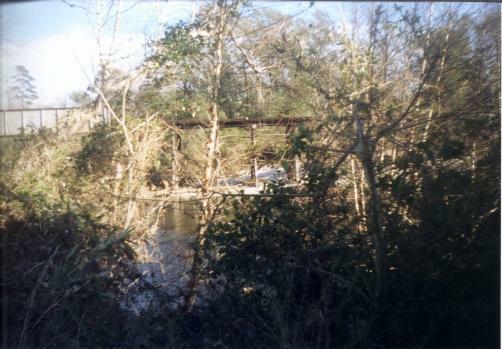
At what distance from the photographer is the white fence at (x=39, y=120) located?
7.41 meters

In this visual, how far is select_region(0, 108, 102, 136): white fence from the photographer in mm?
7414

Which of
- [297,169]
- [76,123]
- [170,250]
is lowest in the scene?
[170,250]

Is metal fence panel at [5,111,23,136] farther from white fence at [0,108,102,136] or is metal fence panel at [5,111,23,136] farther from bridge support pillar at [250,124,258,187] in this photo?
bridge support pillar at [250,124,258,187]

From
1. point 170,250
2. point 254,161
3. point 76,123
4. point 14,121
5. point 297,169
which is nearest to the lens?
point 297,169

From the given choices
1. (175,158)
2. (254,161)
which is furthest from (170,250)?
(254,161)

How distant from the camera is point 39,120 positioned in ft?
25.1

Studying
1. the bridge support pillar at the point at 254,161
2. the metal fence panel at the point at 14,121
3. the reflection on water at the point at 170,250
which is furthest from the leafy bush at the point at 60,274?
the bridge support pillar at the point at 254,161

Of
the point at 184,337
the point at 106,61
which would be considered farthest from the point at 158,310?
the point at 106,61

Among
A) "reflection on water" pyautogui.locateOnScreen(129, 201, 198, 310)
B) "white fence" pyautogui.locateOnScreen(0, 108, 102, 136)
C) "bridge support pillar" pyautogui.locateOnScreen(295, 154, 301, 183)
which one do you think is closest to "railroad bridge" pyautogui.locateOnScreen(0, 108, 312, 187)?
"white fence" pyautogui.locateOnScreen(0, 108, 102, 136)

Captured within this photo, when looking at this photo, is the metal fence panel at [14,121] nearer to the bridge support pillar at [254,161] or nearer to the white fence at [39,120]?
the white fence at [39,120]

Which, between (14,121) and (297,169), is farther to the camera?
(14,121)

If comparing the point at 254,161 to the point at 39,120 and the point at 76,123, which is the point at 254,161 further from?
the point at 39,120

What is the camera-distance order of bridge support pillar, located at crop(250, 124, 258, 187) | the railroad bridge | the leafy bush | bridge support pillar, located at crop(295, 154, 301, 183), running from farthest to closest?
the railroad bridge
bridge support pillar, located at crop(250, 124, 258, 187)
bridge support pillar, located at crop(295, 154, 301, 183)
the leafy bush

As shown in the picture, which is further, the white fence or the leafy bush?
the white fence
